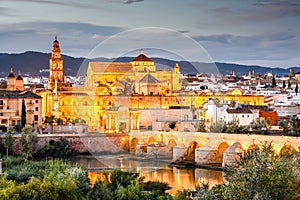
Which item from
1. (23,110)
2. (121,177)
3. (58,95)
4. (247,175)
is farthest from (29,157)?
(247,175)

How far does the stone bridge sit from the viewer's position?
25.6m

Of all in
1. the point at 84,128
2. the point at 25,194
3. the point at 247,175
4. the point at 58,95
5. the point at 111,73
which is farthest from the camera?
the point at 111,73

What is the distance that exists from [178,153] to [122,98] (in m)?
17.2

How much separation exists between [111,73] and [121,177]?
1393 inches

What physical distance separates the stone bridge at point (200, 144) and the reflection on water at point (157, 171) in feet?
2.87

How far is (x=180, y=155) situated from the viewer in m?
30.3

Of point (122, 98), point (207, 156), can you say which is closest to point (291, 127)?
point (207, 156)

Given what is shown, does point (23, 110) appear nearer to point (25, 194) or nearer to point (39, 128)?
point (39, 128)

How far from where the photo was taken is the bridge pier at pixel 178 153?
3021cm

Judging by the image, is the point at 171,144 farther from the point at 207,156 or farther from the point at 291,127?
the point at 291,127

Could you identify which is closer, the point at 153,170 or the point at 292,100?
the point at 153,170

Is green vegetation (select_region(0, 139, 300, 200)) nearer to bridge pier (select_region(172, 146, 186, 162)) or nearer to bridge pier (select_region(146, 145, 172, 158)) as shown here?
bridge pier (select_region(172, 146, 186, 162))

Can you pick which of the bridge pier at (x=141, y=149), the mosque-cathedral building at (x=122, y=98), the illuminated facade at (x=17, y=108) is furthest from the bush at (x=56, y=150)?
the mosque-cathedral building at (x=122, y=98)

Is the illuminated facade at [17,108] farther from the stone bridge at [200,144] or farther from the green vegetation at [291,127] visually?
the green vegetation at [291,127]
